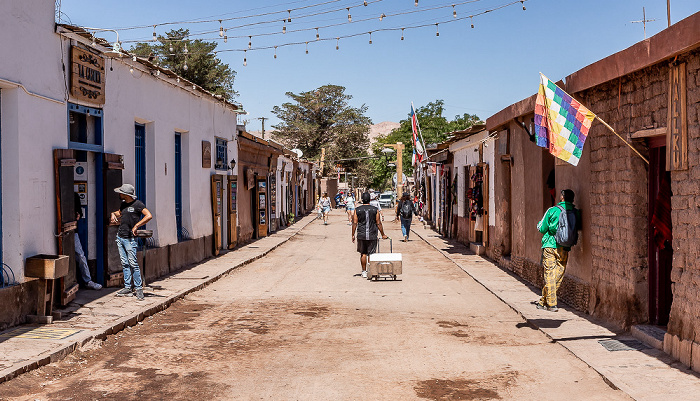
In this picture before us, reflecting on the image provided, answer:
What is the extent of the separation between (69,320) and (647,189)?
7400 mm

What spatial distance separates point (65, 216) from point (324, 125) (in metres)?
68.0

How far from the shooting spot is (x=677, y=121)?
746cm

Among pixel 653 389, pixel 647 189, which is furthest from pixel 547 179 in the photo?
pixel 653 389

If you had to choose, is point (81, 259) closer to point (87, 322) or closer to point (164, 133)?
point (87, 322)

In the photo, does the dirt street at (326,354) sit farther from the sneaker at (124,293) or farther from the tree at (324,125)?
the tree at (324,125)

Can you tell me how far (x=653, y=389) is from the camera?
20.8 ft

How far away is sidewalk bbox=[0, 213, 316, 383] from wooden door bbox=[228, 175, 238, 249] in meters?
6.02

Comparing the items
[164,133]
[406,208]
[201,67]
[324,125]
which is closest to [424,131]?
[324,125]

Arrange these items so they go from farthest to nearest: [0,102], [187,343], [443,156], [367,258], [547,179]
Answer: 1. [443,156]
2. [367,258]
3. [547,179]
4. [0,102]
5. [187,343]

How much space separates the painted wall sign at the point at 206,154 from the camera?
1888cm

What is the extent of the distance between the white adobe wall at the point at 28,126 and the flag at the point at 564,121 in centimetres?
659

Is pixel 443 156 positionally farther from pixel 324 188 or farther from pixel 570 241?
pixel 324 188

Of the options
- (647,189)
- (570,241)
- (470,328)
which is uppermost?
(647,189)

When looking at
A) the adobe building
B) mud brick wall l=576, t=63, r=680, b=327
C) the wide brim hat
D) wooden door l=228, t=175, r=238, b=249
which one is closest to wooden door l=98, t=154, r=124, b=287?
the wide brim hat
